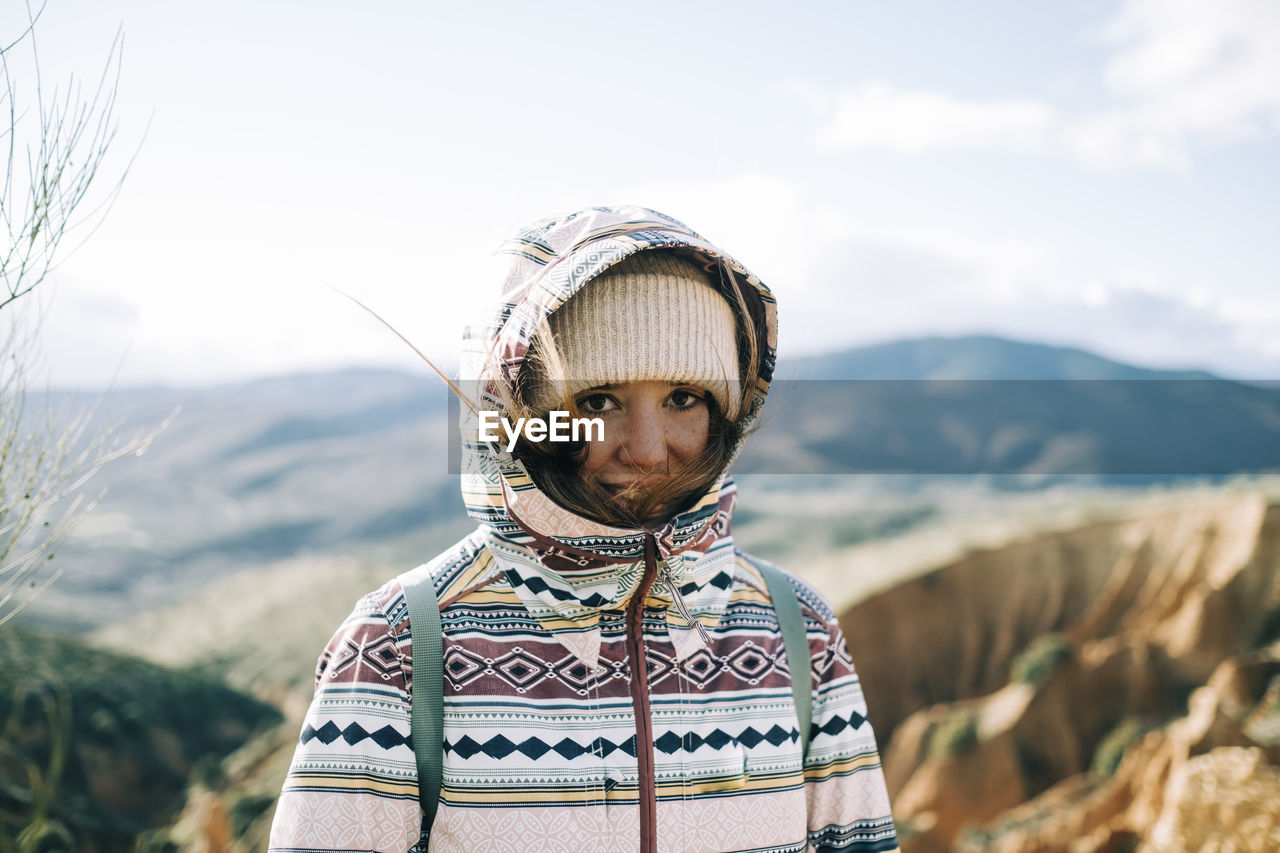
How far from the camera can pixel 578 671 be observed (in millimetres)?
1354

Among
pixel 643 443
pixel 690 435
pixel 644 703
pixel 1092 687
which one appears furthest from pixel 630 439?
pixel 1092 687

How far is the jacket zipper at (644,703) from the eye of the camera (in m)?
1.30

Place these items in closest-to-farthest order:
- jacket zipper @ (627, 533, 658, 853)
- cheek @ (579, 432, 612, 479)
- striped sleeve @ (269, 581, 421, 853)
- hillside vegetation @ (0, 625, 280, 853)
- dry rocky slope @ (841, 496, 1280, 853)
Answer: striped sleeve @ (269, 581, 421, 853)
jacket zipper @ (627, 533, 658, 853)
cheek @ (579, 432, 612, 479)
dry rocky slope @ (841, 496, 1280, 853)
hillside vegetation @ (0, 625, 280, 853)

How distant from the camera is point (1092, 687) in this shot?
32.3ft

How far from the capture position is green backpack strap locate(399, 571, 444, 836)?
1252 millimetres

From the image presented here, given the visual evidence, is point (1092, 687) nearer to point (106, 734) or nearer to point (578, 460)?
point (106, 734)

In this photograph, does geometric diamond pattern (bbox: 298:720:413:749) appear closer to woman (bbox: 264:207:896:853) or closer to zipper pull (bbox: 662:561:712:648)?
woman (bbox: 264:207:896:853)

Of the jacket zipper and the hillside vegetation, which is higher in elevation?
the jacket zipper

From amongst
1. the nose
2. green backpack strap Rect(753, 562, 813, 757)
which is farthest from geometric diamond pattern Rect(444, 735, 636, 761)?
the nose

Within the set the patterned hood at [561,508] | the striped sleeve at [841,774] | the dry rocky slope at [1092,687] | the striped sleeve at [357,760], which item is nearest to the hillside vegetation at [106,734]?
the striped sleeve at [357,760]

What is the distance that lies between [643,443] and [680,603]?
261 mm

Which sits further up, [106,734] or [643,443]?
[643,443]

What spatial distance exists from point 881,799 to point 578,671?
592 mm

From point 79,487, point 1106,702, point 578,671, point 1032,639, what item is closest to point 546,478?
point 578,671
